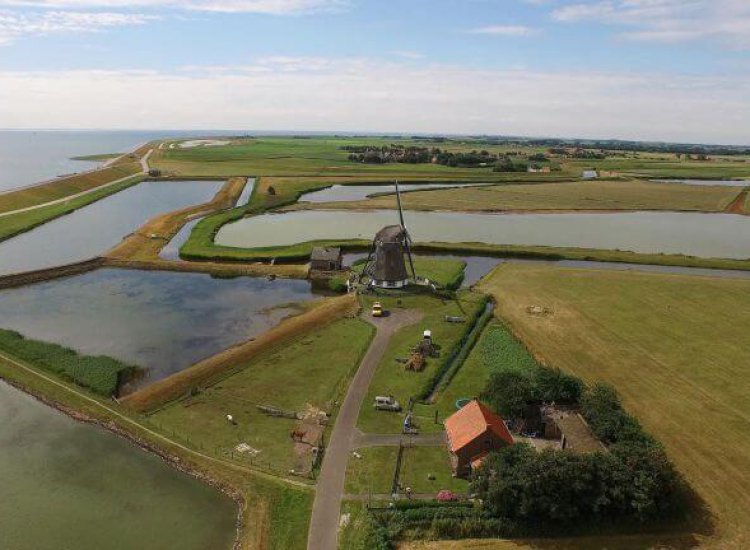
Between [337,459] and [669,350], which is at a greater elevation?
[669,350]

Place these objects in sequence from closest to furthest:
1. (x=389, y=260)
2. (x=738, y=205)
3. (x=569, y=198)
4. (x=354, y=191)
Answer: (x=389, y=260), (x=738, y=205), (x=569, y=198), (x=354, y=191)

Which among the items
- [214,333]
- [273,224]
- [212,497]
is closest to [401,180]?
[273,224]

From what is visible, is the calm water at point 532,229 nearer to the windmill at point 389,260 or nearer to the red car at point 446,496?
the windmill at point 389,260

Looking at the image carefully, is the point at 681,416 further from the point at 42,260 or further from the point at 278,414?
the point at 42,260

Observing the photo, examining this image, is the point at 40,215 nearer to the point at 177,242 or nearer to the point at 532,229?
the point at 177,242

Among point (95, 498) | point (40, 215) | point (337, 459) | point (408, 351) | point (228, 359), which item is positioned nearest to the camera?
point (95, 498)

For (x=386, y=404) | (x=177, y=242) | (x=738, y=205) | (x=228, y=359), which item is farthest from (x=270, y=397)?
(x=738, y=205)

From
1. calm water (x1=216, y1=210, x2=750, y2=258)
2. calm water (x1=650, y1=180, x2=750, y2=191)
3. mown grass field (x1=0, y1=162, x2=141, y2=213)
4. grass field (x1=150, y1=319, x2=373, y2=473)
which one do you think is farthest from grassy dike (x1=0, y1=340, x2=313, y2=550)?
calm water (x1=650, y1=180, x2=750, y2=191)
